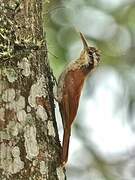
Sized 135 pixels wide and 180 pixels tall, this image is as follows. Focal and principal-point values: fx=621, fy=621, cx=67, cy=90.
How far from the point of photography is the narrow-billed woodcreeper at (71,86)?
2.79 meters

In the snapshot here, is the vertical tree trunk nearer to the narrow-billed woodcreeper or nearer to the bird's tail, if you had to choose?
the bird's tail

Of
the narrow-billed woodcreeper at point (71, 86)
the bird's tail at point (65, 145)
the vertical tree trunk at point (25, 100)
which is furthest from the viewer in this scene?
the narrow-billed woodcreeper at point (71, 86)

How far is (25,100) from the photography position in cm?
254

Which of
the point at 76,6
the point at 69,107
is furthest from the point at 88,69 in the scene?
the point at 76,6

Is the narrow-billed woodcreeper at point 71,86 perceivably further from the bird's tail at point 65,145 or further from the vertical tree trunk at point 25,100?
the vertical tree trunk at point 25,100

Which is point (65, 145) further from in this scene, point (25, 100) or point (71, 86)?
point (71, 86)

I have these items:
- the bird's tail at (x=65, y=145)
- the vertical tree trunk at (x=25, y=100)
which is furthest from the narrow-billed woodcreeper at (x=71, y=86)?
the vertical tree trunk at (x=25, y=100)

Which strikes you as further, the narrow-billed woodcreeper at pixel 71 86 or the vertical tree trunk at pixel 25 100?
the narrow-billed woodcreeper at pixel 71 86

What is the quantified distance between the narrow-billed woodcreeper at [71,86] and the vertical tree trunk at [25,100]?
0.13 m

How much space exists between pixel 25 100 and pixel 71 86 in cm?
48

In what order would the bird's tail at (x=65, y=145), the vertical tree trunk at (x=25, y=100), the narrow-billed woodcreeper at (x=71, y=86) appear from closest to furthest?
the vertical tree trunk at (x=25, y=100) → the bird's tail at (x=65, y=145) → the narrow-billed woodcreeper at (x=71, y=86)

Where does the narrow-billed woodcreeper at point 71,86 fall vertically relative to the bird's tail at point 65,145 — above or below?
above

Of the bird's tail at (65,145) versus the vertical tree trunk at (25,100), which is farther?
the bird's tail at (65,145)

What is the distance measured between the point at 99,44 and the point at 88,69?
2.02m
